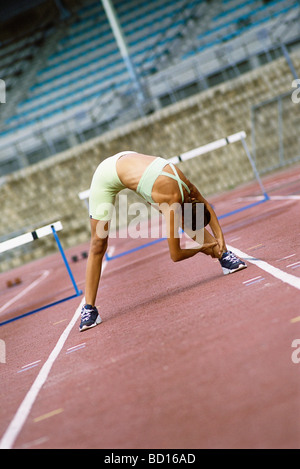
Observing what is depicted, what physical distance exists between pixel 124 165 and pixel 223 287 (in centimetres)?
135

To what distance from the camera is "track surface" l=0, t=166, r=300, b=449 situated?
2910 millimetres

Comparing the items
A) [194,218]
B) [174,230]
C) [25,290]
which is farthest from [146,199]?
[25,290]

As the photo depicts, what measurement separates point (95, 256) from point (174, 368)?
2.33 m

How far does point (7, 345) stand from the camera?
7.24m

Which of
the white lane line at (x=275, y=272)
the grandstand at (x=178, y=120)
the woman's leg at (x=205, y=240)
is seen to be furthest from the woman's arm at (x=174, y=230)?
the grandstand at (x=178, y=120)

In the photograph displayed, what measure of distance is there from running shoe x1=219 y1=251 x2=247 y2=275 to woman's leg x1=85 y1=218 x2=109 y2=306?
1.13 meters

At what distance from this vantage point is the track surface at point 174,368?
2910 mm

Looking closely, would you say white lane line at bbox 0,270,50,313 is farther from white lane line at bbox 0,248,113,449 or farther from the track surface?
white lane line at bbox 0,248,113,449

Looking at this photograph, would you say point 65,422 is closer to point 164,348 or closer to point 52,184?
point 164,348

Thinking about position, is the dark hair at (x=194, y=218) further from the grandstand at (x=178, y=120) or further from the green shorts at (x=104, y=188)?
the grandstand at (x=178, y=120)

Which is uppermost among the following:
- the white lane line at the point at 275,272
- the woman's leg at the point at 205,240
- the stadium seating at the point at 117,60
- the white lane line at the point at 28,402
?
the stadium seating at the point at 117,60

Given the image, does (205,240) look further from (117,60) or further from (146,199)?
→ (117,60)

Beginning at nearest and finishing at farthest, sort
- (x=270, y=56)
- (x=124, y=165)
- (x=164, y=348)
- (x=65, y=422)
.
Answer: (x=65, y=422), (x=164, y=348), (x=124, y=165), (x=270, y=56)
